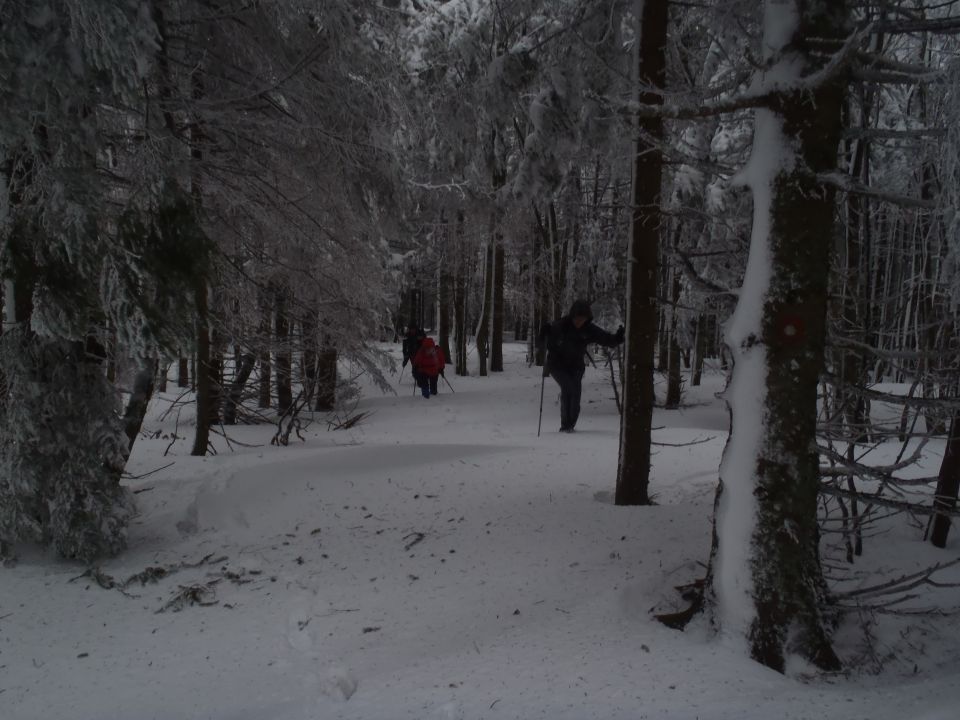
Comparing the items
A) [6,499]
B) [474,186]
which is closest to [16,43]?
[6,499]

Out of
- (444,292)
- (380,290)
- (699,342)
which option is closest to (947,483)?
(380,290)

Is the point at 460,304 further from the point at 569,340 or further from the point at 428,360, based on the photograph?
the point at 569,340

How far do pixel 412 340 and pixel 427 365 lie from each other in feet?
6.34

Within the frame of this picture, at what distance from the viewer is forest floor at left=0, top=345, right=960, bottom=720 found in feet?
9.08

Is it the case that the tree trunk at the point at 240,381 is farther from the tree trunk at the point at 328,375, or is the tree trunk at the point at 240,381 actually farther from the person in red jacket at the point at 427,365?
the person in red jacket at the point at 427,365

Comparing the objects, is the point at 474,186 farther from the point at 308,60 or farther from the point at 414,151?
the point at 308,60

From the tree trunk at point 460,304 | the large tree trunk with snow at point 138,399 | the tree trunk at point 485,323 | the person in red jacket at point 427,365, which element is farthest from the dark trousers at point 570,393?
the tree trunk at point 485,323

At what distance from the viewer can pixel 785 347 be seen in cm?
294

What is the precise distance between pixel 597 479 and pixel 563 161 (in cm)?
809

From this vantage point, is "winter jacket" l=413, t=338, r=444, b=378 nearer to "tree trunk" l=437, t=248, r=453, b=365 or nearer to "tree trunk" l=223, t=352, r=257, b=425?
"tree trunk" l=437, t=248, r=453, b=365

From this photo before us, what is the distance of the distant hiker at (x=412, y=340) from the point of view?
15120mm

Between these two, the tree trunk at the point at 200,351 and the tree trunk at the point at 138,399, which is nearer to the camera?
the tree trunk at the point at 138,399

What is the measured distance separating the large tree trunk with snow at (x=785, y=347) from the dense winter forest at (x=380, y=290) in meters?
0.01

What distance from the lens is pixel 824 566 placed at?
12.9 ft
